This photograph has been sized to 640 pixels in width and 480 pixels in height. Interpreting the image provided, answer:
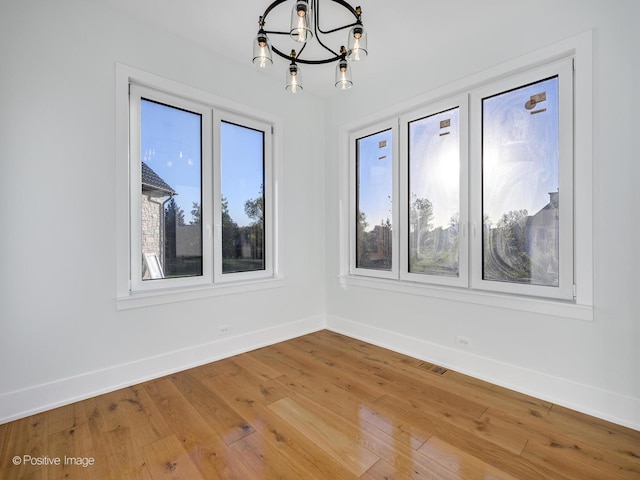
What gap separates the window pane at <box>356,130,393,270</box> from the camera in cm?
357

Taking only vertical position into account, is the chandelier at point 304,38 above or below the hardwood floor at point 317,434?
above

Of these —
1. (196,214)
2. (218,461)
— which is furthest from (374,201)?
(218,461)

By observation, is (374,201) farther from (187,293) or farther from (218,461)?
(218,461)

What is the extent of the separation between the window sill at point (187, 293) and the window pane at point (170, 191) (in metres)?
0.17

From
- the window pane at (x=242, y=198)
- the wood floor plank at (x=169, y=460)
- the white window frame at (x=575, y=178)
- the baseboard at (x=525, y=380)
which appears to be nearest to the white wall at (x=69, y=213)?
the window pane at (x=242, y=198)

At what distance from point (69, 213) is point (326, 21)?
2495mm

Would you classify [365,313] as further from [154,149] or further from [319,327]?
→ [154,149]

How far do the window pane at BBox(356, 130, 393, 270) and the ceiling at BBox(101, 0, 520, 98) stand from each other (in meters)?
0.89

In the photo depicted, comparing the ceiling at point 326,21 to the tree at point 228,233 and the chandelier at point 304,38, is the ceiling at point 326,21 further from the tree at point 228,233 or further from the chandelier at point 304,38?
the tree at point 228,233

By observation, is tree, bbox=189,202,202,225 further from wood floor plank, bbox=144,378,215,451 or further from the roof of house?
wood floor plank, bbox=144,378,215,451

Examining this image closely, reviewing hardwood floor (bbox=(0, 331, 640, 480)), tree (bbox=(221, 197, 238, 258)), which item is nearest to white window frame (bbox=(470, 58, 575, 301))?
hardwood floor (bbox=(0, 331, 640, 480))

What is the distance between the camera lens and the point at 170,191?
9.54ft

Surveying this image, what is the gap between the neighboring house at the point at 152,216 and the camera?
276 centimetres

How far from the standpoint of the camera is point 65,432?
1.98 m
